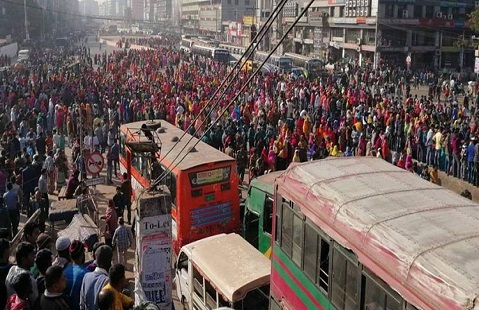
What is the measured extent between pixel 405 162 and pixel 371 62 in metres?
40.6

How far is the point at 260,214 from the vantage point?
36.3ft

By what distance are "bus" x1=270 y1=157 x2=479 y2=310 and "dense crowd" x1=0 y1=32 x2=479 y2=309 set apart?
7.14 ft

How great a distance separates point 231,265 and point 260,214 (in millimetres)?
2353

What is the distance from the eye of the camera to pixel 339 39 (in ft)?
203

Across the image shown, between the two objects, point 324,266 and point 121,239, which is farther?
point 121,239

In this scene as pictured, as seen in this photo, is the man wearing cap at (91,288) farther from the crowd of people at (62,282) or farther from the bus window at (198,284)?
the bus window at (198,284)

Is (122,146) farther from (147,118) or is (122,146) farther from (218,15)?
(218,15)

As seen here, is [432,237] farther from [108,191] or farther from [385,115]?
[385,115]

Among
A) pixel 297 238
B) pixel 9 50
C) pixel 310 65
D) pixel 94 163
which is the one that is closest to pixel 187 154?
pixel 94 163

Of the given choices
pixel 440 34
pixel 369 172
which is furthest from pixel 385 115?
pixel 440 34

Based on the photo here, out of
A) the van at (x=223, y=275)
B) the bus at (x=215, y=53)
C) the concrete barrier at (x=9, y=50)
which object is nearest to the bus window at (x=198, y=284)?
the van at (x=223, y=275)

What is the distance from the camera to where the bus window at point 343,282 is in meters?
5.93

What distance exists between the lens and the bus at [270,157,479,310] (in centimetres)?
492

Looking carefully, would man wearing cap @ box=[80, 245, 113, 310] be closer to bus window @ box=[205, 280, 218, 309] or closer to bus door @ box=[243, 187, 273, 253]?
bus window @ box=[205, 280, 218, 309]
